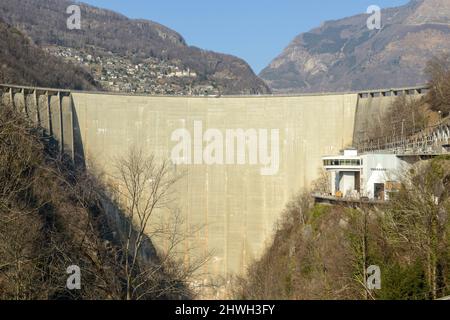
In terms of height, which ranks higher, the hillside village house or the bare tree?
the bare tree

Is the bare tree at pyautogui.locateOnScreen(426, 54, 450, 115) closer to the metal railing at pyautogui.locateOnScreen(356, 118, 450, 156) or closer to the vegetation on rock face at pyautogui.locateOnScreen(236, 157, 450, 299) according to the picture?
the metal railing at pyautogui.locateOnScreen(356, 118, 450, 156)

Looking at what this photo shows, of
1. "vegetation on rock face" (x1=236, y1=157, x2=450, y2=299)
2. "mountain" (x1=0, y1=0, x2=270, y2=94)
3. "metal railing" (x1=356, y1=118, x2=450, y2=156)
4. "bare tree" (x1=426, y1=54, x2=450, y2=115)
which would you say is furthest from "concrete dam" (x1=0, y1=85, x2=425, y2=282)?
"mountain" (x1=0, y1=0, x2=270, y2=94)

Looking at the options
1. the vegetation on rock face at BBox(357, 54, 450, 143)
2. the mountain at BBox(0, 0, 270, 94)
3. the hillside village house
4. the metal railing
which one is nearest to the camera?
the metal railing

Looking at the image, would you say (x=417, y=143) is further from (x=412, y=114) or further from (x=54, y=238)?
(x=54, y=238)

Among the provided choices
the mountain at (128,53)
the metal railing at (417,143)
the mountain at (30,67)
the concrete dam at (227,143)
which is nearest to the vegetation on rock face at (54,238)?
the concrete dam at (227,143)

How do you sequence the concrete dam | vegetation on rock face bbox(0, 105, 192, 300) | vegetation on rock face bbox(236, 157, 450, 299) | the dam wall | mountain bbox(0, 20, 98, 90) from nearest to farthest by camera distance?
vegetation on rock face bbox(0, 105, 192, 300)
vegetation on rock face bbox(236, 157, 450, 299)
the dam wall
the concrete dam
mountain bbox(0, 20, 98, 90)

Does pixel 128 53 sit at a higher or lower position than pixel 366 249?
higher

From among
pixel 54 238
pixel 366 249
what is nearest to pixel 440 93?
pixel 366 249

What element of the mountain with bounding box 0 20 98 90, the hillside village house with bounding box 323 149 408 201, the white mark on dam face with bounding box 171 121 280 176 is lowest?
the hillside village house with bounding box 323 149 408 201
